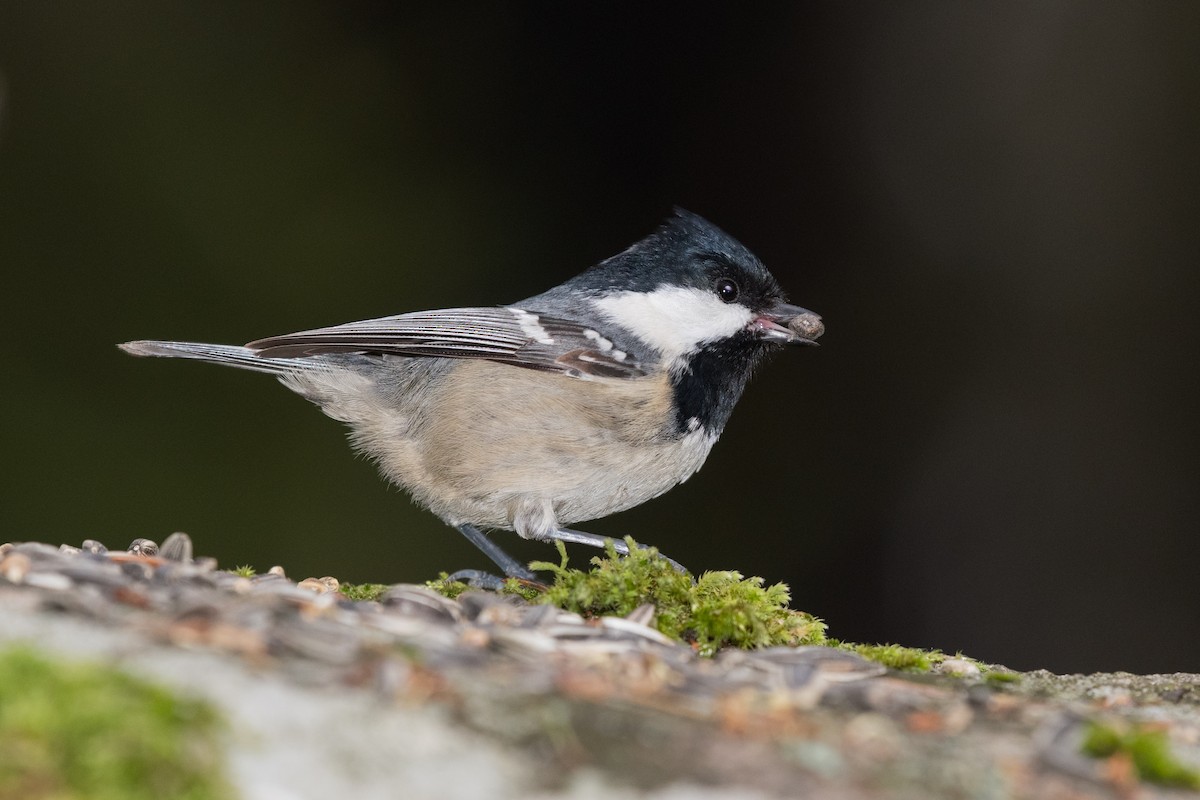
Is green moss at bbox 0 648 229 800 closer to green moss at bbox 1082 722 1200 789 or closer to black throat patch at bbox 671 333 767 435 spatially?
green moss at bbox 1082 722 1200 789

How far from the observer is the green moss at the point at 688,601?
7.64 feet

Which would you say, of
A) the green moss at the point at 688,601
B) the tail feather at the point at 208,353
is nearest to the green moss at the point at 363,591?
the green moss at the point at 688,601

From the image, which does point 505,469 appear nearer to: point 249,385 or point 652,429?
point 652,429

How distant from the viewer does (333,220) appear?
5.61m

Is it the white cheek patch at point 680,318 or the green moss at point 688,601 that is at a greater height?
the white cheek patch at point 680,318

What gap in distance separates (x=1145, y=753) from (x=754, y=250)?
4.33 metres

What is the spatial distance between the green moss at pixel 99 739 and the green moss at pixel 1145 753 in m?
1.20

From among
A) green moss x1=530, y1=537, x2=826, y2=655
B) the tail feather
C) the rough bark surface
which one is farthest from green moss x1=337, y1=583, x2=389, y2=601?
the tail feather

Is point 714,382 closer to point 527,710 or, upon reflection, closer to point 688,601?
point 688,601

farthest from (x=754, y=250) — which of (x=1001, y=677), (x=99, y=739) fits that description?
(x=99, y=739)

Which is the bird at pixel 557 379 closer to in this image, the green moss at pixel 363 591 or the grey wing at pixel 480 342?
the grey wing at pixel 480 342

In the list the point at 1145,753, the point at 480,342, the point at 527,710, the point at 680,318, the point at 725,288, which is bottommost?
the point at 527,710

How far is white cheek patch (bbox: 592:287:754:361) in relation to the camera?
11.4 feet

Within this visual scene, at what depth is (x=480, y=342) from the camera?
3473 mm
